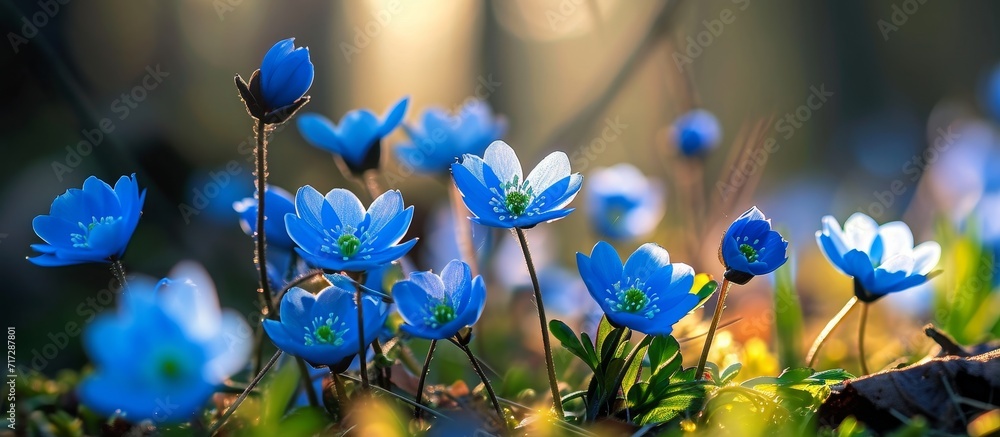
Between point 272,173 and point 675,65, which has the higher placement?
point 675,65

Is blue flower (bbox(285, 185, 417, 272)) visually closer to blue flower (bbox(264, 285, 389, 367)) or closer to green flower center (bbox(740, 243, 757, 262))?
blue flower (bbox(264, 285, 389, 367))

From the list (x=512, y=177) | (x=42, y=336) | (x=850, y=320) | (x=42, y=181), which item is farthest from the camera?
(x=42, y=181)

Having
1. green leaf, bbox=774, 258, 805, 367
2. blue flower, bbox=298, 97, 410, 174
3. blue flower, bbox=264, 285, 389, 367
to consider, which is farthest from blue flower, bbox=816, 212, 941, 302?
blue flower, bbox=298, 97, 410, 174

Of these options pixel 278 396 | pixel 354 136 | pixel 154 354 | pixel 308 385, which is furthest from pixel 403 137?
pixel 154 354

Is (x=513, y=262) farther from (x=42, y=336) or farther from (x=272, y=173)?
(x=272, y=173)

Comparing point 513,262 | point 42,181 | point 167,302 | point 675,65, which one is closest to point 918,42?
point 675,65

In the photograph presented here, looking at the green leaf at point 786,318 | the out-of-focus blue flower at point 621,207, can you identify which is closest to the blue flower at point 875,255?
the green leaf at point 786,318

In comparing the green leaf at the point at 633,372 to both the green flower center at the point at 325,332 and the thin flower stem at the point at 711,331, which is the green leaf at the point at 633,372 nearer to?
the thin flower stem at the point at 711,331
